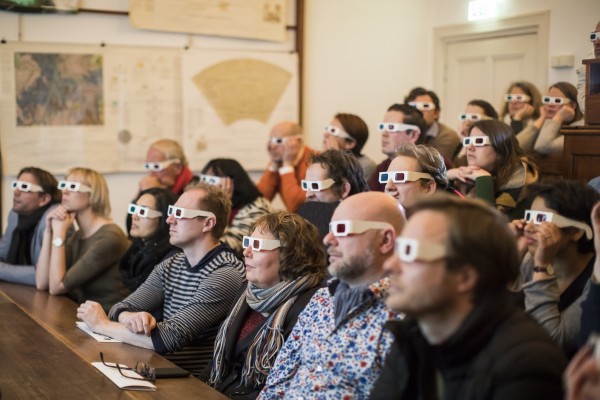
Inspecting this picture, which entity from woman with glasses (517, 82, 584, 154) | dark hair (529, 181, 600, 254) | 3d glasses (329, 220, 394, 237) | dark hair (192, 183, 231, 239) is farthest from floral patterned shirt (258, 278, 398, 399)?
woman with glasses (517, 82, 584, 154)

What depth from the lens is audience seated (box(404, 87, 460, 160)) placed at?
5.71m

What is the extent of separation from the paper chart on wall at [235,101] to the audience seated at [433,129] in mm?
1470

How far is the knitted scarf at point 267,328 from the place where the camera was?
298 cm

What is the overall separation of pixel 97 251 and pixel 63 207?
1.35 feet

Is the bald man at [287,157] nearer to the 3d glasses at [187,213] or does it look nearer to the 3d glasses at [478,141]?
the 3d glasses at [478,141]

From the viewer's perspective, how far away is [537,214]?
2.69m

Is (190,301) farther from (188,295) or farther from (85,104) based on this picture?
(85,104)

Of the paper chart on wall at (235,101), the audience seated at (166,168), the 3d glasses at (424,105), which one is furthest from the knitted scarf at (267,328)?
the paper chart on wall at (235,101)

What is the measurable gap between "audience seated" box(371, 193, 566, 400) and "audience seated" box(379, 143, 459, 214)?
5.40 ft

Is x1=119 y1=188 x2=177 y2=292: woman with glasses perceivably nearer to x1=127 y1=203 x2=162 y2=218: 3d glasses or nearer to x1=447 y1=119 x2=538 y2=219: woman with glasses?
x1=127 y1=203 x2=162 y2=218: 3d glasses

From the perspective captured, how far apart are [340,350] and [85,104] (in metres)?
4.56

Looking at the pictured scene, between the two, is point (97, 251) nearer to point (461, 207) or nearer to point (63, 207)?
point (63, 207)

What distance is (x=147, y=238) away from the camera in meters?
4.37

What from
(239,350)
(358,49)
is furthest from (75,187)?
(358,49)
